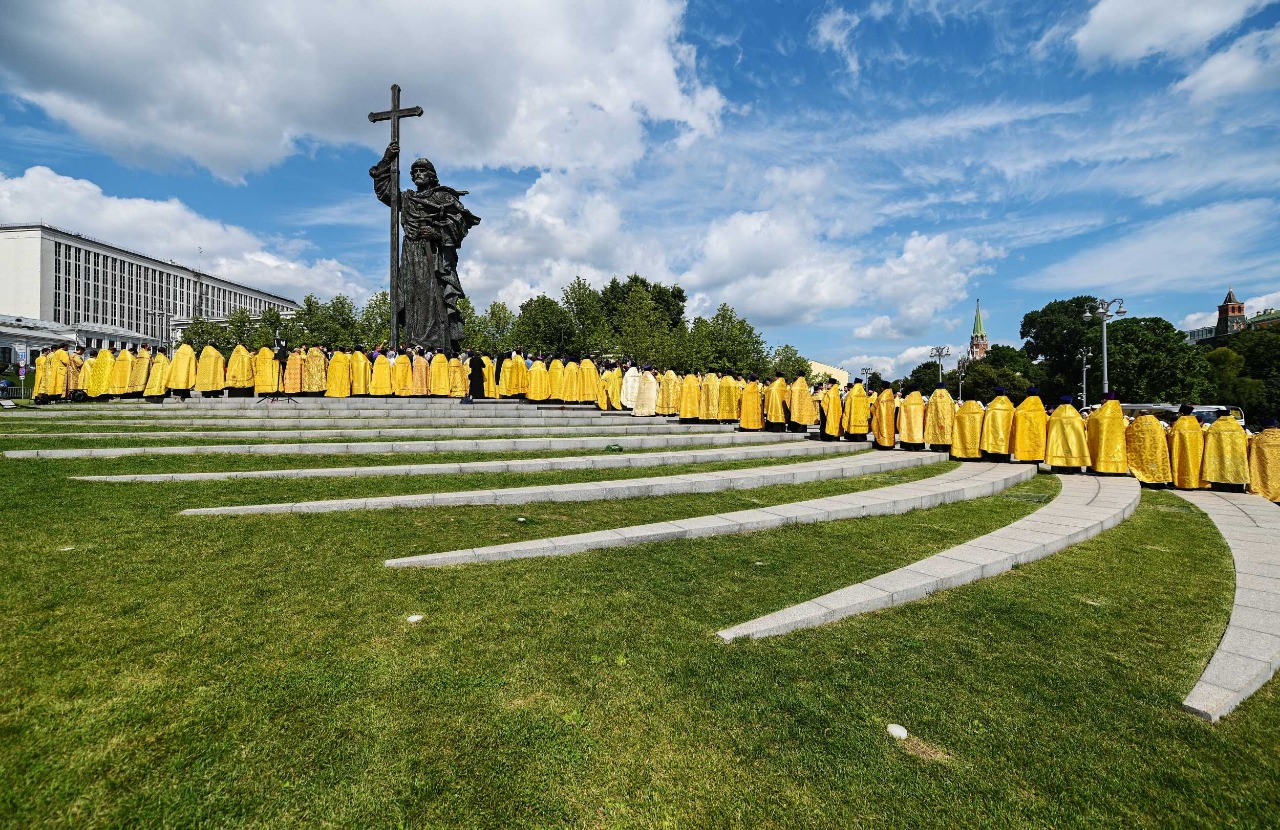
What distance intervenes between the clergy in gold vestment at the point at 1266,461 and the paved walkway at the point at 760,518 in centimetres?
500

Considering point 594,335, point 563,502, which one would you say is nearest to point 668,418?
point 563,502

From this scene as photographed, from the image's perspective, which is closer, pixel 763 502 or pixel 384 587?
pixel 384 587

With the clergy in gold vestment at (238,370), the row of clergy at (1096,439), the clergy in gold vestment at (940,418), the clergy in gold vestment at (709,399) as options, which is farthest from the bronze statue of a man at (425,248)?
the clergy in gold vestment at (940,418)

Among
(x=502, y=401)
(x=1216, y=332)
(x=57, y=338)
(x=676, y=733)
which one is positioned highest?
(x=1216, y=332)

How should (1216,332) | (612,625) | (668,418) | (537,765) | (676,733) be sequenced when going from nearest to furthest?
(537,765) < (676,733) < (612,625) < (668,418) < (1216,332)

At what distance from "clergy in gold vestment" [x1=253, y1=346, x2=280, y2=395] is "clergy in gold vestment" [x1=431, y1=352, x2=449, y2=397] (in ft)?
14.2

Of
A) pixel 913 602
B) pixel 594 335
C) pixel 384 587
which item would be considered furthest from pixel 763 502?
pixel 594 335

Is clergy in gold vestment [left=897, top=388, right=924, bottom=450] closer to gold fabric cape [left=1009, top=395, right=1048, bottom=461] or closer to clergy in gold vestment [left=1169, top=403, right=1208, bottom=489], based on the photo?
gold fabric cape [left=1009, top=395, right=1048, bottom=461]

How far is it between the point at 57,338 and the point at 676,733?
3269 inches

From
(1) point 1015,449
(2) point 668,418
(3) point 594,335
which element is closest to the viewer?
(1) point 1015,449

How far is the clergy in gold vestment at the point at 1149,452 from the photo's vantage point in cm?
1147

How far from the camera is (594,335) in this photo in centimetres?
4966

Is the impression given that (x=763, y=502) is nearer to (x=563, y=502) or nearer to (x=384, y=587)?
(x=563, y=502)

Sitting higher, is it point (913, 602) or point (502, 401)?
point (502, 401)
